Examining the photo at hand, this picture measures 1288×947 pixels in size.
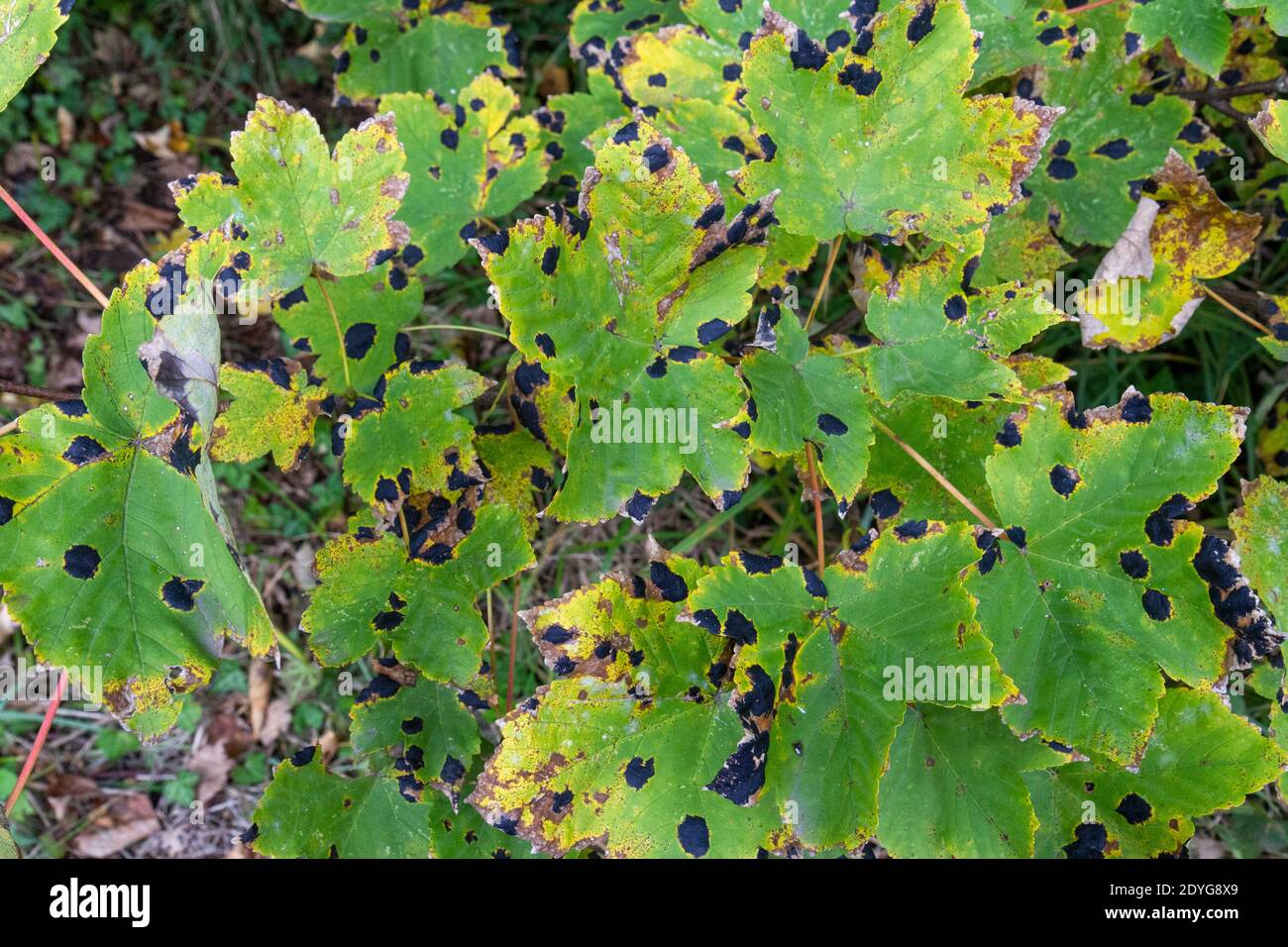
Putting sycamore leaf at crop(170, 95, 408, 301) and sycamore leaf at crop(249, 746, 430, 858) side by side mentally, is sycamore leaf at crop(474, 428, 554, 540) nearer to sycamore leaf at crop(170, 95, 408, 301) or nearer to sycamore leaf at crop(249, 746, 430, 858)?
sycamore leaf at crop(170, 95, 408, 301)

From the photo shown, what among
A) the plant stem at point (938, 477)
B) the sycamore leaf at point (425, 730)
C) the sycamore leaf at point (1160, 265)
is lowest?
the sycamore leaf at point (425, 730)

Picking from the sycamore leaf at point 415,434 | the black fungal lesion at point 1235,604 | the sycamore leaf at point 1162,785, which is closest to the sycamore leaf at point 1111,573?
the black fungal lesion at point 1235,604

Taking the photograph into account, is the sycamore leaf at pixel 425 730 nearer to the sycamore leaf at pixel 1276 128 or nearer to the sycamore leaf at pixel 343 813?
the sycamore leaf at pixel 343 813

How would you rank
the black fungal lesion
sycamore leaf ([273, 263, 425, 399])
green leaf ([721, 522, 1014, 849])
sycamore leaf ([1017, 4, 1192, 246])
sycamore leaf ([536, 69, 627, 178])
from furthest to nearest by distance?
sycamore leaf ([536, 69, 627, 178])
sycamore leaf ([1017, 4, 1192, 246])
sycamore leaf ([273, 263, 425, 399])
the black fungal lesion
green leaf ([721, 522, 1014, 849])

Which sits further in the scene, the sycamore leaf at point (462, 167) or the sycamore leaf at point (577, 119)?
the sycamore leaf at point (577, 119)

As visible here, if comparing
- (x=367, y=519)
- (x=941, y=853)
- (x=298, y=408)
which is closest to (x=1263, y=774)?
(x=941, y=853)

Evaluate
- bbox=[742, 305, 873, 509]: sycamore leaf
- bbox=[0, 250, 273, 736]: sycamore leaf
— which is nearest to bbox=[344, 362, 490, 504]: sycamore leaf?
bbox=[0, 250, 273, 736]: sycamore leaf

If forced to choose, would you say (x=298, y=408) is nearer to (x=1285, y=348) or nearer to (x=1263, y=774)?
(x=1263, y=774)
